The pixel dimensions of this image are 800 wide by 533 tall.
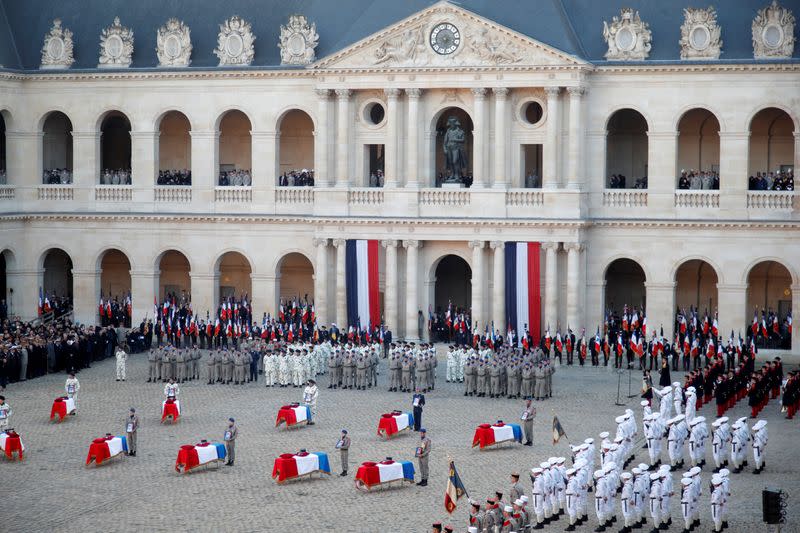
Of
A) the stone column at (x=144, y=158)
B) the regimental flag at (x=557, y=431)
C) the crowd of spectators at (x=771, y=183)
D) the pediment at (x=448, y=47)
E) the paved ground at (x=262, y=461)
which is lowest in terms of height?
the paved ground at (x=262, y=461)

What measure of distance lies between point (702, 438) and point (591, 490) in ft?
15.6

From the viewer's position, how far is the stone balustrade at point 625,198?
72875mm

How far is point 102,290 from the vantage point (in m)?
85.2

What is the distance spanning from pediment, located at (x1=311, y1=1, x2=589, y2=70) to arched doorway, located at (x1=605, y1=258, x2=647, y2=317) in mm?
11697

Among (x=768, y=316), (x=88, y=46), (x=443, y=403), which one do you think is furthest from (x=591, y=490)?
(x=88, y=46)

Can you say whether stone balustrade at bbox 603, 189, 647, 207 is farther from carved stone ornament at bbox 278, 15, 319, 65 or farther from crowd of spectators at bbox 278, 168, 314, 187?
carved stone ornament at bbox 278, 15, 319, 65

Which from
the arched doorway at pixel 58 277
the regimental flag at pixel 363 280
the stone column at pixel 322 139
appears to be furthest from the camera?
the arched doorway at pixel 58 277

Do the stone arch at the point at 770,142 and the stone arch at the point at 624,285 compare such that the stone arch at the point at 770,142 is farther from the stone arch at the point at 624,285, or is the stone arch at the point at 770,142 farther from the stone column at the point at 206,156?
the stone column at the point at 206,156

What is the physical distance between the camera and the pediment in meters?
71.6

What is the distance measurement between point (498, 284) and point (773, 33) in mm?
16706

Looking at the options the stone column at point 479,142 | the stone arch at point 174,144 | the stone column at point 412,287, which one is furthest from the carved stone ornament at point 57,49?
the stone column at point 479,142

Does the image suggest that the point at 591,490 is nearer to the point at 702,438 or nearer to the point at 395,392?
the point at 702,438

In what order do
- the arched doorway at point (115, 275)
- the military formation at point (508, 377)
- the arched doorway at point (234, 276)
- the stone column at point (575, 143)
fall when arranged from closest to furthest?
the military formation at point (508, 377)
the stone column at point (575, 143)
the arched doorway at point (234, 276)
the arched doorway at point (115, 275)

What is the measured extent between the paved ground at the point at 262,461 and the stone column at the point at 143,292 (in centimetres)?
1351
